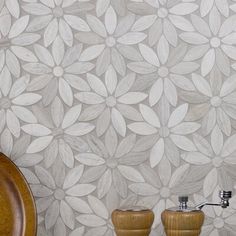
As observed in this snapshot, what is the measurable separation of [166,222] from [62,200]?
30cm

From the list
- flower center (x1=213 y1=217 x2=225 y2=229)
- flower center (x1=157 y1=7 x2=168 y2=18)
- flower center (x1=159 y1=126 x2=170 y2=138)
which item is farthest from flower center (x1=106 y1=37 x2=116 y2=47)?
flower center (x1=213 y1=217 x2=225 y2=229)

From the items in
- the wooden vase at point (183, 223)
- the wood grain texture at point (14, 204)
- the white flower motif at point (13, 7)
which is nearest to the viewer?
the wooden vase at point (183, 223)

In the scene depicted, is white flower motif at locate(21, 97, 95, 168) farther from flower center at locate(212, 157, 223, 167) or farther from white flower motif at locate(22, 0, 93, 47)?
flower center at locate(212, 157, 223, 167)

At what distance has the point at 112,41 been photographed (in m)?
1.47

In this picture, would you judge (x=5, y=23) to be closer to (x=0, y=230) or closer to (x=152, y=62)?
(x=152, y=62)

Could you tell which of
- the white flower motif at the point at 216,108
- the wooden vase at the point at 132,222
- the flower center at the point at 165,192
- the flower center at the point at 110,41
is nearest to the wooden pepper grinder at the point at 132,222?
the wooden vase at the point at 132,222

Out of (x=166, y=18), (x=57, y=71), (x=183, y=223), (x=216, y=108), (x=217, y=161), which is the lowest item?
(x=183, y=223)

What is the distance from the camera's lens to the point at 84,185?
1.46 meters

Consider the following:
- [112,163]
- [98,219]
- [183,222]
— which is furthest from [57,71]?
[183,222]

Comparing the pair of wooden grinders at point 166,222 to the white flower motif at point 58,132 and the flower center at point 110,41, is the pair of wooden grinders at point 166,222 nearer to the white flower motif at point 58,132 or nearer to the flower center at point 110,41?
the white flower motif at point 58,132

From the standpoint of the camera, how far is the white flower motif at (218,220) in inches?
56.8

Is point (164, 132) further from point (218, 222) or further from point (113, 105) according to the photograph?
point (218, 222)

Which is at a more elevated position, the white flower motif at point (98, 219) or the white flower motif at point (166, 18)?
the white flower motif at point (166, 18)

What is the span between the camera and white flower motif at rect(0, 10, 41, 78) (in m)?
1.48
